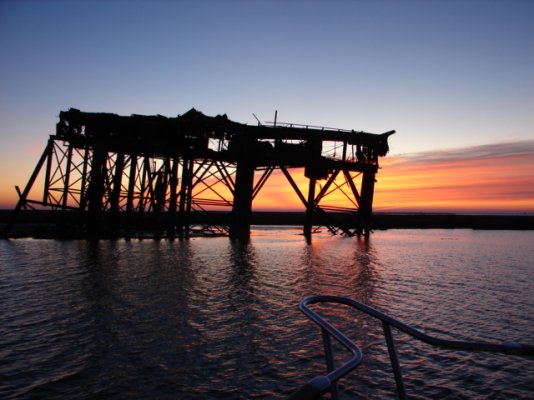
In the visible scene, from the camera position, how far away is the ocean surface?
19.4 feet

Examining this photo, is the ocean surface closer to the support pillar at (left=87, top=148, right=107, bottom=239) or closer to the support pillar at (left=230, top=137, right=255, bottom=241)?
the support pillar at (left=87, top=148, right=107, bottom=239)

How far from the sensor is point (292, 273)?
16250 millimetres

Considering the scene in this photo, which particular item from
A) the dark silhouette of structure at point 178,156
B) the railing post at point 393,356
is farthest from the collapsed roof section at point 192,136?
the railing post at point 393,356

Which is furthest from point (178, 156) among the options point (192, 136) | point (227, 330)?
point (227, 330)

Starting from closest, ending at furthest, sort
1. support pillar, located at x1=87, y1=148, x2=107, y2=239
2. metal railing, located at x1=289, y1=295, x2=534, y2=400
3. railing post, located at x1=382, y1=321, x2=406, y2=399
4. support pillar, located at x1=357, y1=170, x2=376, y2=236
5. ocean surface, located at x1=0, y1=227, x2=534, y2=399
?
metal railing, located at x1=289, y1=295, x2=534, y2=400 → railing post, located at x1=382, y1=321, x2=406, y2=399 → ocean surface, located at x1=0, y1=227, x2=534, y2=399 → support pillar, located at x1=87, y1=148, x2=107, y2=239 → support pillar, located at x1=357, y1=170, x2=376, y2=236

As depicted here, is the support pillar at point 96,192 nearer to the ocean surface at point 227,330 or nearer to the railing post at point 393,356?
the ocean surface at point 227,330

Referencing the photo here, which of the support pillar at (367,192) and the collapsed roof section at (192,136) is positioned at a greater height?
the collapsed roof section at (192,136)

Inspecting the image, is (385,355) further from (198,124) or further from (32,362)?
(198,124)

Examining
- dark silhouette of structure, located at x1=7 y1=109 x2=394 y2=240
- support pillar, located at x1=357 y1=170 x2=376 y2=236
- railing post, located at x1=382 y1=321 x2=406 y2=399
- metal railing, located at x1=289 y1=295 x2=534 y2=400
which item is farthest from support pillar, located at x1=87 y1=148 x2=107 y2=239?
railing post, located at x1=382 y1=321 x2=406 y2=399

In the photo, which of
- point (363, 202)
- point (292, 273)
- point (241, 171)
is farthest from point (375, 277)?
point (363, 202)

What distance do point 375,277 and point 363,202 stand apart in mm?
21439

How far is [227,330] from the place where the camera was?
8398mm

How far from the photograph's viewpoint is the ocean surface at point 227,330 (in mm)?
5906

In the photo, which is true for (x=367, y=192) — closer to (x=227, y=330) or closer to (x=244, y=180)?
(x=244, y=180)
